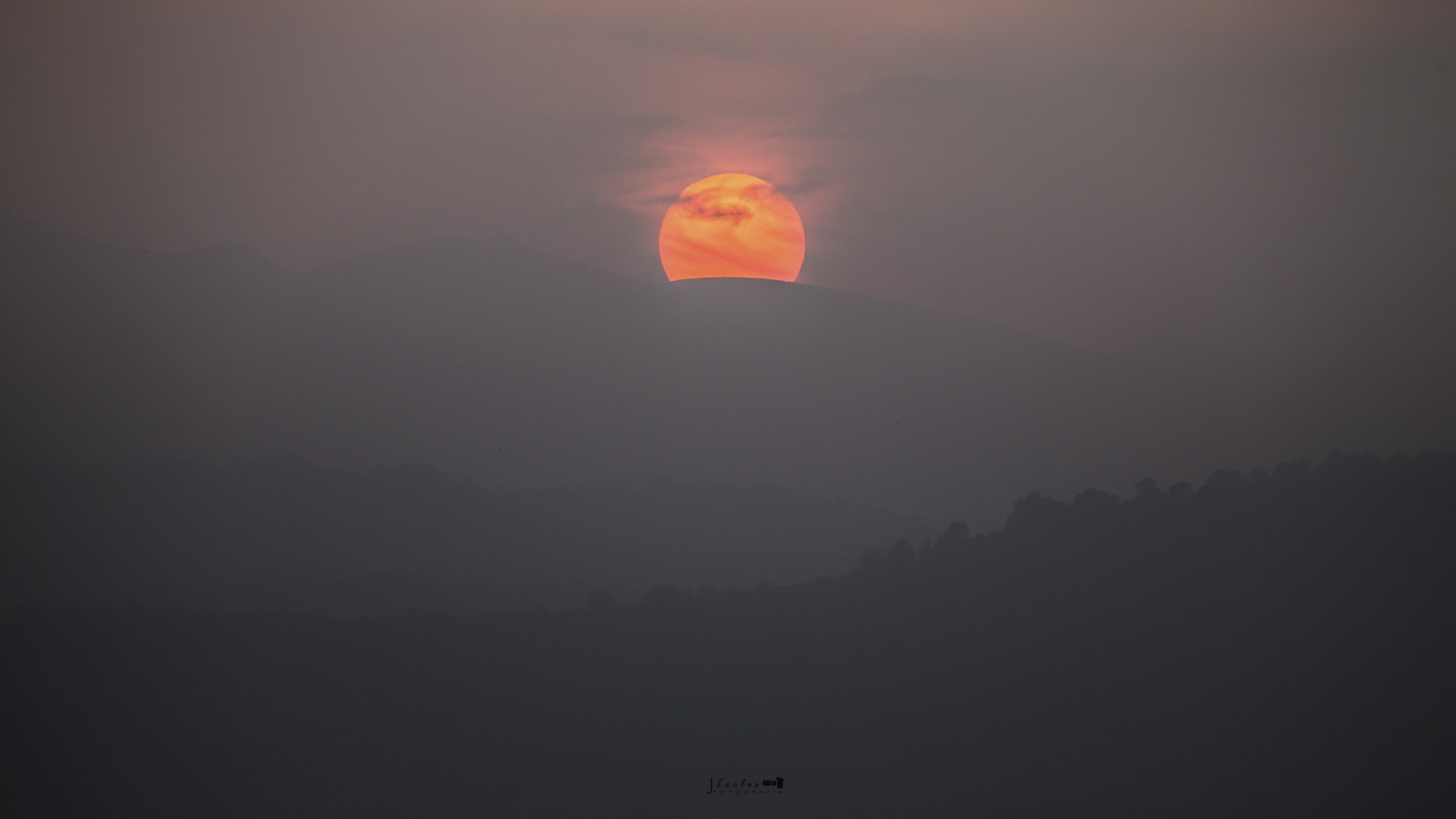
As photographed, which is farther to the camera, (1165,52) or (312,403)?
(1165,52)

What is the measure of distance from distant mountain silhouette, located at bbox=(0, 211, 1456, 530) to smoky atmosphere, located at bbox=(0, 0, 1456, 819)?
0.01 meters

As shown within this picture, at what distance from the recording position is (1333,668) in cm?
283

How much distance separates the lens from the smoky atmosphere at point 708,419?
8.89 ft

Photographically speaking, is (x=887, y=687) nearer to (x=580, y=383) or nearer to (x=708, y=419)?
(x=708, y=419)

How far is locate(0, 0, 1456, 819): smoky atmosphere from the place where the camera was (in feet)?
8.89

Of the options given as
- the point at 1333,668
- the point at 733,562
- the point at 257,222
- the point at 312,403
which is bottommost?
the point at 1333,668

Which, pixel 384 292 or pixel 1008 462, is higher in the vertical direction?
pixel 384 292

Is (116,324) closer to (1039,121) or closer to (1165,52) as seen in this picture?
(1039,121)

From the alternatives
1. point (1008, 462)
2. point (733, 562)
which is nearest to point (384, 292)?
point (733, 562)

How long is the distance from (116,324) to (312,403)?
2.10 ft
